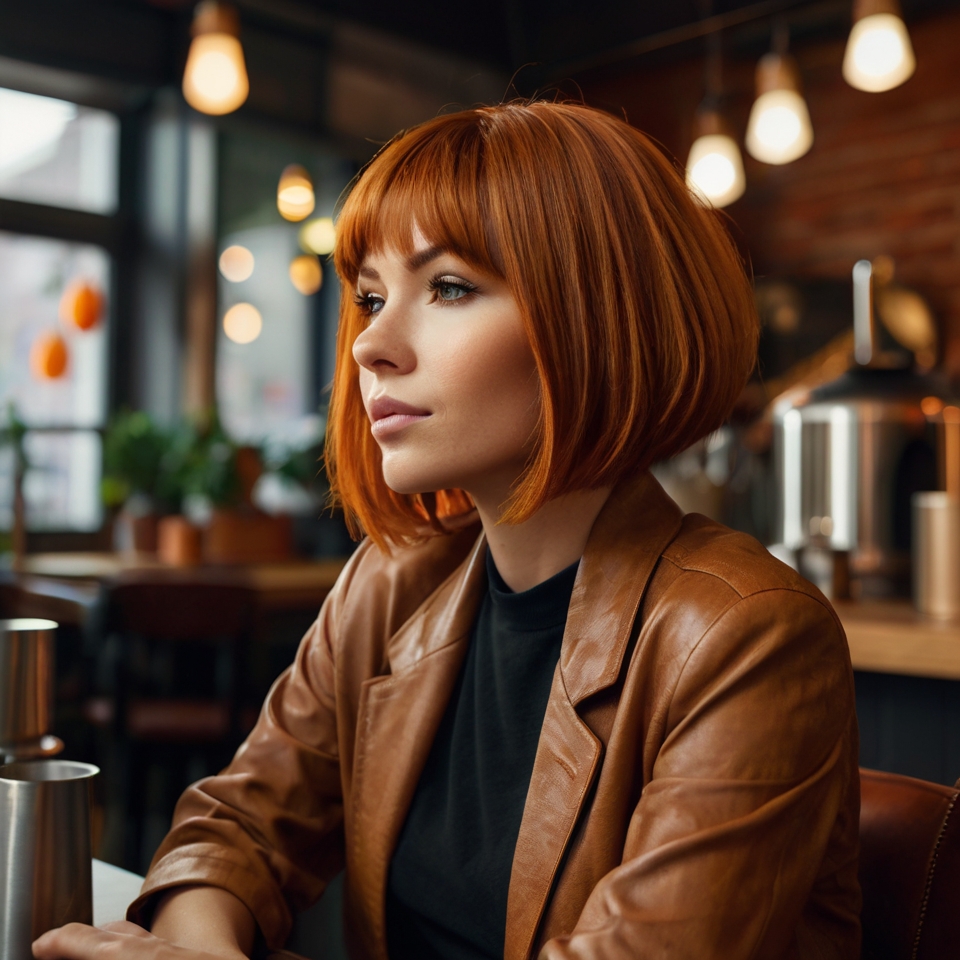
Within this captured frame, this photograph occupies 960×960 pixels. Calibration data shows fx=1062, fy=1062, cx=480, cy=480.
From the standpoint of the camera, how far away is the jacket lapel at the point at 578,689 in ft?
2.92

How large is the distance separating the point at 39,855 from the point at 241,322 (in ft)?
14.9

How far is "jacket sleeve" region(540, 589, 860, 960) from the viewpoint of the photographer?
747 mm

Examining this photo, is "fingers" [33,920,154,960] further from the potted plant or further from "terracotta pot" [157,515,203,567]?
the potted plant

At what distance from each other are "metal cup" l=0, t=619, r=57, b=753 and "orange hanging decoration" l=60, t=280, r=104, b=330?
3.83 metres

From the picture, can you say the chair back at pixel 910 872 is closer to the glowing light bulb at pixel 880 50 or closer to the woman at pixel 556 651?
the woman at pixel 556 651

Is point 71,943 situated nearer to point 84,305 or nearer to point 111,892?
point 111,892

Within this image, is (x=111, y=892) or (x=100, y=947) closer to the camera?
(x=100, y=947)

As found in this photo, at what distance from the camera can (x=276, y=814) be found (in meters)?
1.09

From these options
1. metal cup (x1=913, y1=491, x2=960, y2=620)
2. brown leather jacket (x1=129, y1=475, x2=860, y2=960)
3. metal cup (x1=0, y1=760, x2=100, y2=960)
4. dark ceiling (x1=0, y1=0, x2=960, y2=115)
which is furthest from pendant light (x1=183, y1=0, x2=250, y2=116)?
metal cup (x1=0, y1=760, x2=100, y2=960)

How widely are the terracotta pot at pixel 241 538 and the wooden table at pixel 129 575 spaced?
9 cm

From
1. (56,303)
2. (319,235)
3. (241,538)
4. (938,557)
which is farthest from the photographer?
(56,303)

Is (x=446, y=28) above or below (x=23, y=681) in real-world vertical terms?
above

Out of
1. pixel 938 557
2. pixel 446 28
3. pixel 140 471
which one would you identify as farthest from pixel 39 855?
pixel 446 28

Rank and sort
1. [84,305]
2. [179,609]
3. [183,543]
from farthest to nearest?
1. [84,305]
2. [183,543]
3. [179,609]
